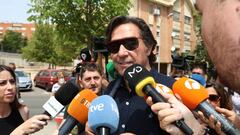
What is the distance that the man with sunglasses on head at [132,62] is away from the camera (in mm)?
2332

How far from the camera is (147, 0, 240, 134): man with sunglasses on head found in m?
1.04

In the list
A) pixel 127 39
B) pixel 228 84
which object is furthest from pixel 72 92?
pixel 228 84

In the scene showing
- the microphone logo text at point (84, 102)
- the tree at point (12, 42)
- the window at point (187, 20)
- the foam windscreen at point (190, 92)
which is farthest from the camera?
the tree at point (12, 42)

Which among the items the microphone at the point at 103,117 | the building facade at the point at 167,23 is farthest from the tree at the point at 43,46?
the microphone at the point at 103,117

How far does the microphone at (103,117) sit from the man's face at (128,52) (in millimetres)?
486

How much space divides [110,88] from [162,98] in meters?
0.79

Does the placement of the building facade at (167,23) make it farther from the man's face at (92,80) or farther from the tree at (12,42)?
the tree at (12,42)

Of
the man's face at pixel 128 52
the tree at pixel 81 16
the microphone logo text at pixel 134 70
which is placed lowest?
the microphone logo text at pixel 134 70

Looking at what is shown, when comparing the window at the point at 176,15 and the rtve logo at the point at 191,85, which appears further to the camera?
the window at the point at 176,15

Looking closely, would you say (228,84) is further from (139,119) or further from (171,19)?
(171,19)

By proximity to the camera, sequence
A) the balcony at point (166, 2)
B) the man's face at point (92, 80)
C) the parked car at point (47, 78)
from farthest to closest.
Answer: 1. the balcony at point (166, 2)
2. the parked car at point (47, 78)
3. the man's face at point (92, 80)

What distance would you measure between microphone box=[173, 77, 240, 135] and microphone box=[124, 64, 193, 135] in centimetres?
15

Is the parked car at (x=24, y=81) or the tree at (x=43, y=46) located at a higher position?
the tree at (x=43, y=46)

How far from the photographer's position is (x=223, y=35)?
3.50 ft
